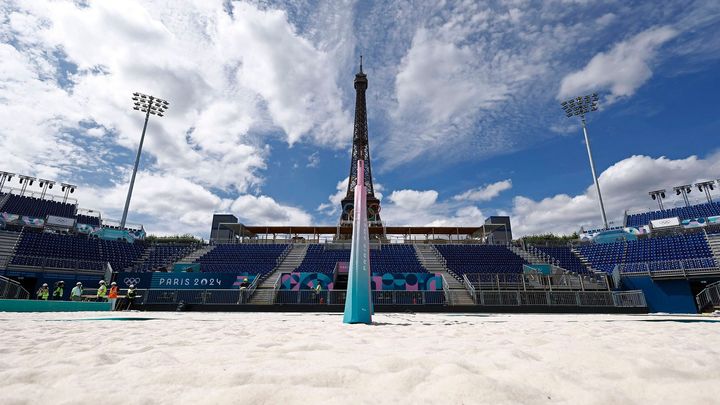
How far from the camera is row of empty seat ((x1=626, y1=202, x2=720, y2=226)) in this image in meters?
32.0

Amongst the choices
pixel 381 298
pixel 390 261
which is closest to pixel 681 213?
pixel 390 261

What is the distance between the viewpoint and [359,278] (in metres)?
8.11

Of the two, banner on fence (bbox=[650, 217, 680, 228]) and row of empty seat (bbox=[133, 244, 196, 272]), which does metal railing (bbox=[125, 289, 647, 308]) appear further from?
banner on fence (bbox=[650, 217, 680, 228])

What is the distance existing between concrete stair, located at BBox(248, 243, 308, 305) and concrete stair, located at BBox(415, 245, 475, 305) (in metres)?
9.23

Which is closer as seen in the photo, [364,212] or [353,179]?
[364,212]

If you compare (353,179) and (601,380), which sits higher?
(353,179)

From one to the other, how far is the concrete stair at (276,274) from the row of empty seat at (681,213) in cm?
3699

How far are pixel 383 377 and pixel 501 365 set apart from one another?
1.11 meters

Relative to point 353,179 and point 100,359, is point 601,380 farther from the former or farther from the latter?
point 353,179

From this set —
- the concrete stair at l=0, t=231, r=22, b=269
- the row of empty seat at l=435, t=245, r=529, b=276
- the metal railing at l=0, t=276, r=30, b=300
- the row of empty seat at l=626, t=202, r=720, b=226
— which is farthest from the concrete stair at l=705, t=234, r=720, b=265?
the concrete stair at l=0, t=231, r=22, b=269

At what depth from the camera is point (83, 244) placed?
93.0 feet

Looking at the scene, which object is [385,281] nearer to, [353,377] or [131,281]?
[131,281]

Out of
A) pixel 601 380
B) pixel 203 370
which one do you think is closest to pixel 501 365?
pixel 601 380

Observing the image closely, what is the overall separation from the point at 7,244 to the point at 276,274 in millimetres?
22664
